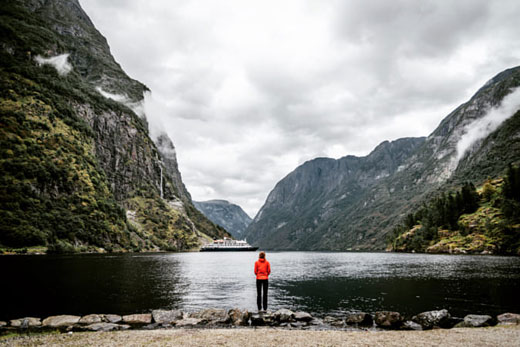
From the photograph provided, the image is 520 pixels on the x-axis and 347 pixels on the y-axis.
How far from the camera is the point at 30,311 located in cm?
2917

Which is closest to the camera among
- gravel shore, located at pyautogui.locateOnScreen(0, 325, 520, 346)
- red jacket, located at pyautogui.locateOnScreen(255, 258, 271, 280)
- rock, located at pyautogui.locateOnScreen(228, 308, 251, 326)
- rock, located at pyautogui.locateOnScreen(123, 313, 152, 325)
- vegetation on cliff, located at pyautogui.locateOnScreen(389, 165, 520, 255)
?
gravel shore, located at pyautogui.locateOnScreen(0, 325, 520, 346)

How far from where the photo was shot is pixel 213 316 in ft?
85.9

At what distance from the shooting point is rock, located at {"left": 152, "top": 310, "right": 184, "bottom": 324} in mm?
25750

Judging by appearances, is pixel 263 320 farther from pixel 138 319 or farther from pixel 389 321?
pixel 138 319

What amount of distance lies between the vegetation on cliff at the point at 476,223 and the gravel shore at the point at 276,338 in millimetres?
123405

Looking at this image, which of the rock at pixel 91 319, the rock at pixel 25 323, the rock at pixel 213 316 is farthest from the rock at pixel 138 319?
the rock at pixel 25 323

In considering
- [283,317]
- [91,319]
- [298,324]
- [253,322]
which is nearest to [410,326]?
[298,324]

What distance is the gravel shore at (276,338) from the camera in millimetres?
17219

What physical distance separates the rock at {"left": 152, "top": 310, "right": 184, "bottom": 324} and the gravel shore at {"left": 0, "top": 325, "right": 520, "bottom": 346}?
457cm

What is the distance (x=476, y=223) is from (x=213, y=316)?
15581cm

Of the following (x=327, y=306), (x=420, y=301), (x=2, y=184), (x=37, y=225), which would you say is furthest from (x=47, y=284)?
(x=2, y=184)

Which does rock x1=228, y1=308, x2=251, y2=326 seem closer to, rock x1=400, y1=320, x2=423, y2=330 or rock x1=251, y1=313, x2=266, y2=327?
rock x1=251, y1=313, x2=266, y2=327

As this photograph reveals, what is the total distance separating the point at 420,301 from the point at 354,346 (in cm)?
2302

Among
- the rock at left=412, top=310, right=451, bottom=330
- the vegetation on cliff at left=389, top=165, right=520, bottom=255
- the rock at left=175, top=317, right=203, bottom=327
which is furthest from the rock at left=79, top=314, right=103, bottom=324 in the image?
the vegetation on cliff at left=389, top=165, right=520, bottom=255
